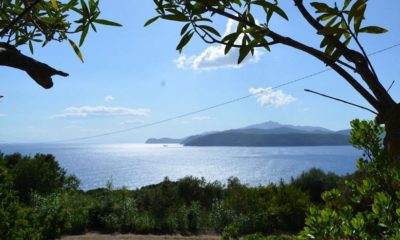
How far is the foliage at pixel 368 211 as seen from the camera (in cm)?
99

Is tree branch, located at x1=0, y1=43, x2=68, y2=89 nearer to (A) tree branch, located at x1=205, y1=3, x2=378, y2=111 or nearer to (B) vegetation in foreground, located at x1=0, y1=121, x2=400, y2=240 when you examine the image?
(A) tree branch, located at x1=205, y1=3, x2=378, y2=111

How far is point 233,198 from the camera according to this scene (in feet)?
40.8

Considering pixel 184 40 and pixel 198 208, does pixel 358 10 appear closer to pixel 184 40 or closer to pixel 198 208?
pixel 184 40

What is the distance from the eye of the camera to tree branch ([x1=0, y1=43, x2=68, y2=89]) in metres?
0.90

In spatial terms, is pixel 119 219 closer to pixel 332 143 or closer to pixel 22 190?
pixel 22 190

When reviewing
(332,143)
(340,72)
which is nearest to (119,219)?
(340,72)

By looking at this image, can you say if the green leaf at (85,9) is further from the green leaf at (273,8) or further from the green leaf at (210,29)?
the green leaf at (273,8)

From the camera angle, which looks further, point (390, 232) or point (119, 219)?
point (119, 219)

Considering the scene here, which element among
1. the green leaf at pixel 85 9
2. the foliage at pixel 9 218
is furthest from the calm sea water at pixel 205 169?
the green leaf at pixel 85 9

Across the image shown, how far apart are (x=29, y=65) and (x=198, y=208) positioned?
11208 millimetres

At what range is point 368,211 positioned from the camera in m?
1.23

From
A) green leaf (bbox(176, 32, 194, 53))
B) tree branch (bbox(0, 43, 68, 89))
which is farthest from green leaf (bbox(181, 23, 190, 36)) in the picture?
tree branch (bbox(0, 43, 68, 89))

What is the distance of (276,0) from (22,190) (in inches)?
568

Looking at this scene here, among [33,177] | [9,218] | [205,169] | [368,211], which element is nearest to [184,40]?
[368,211]
